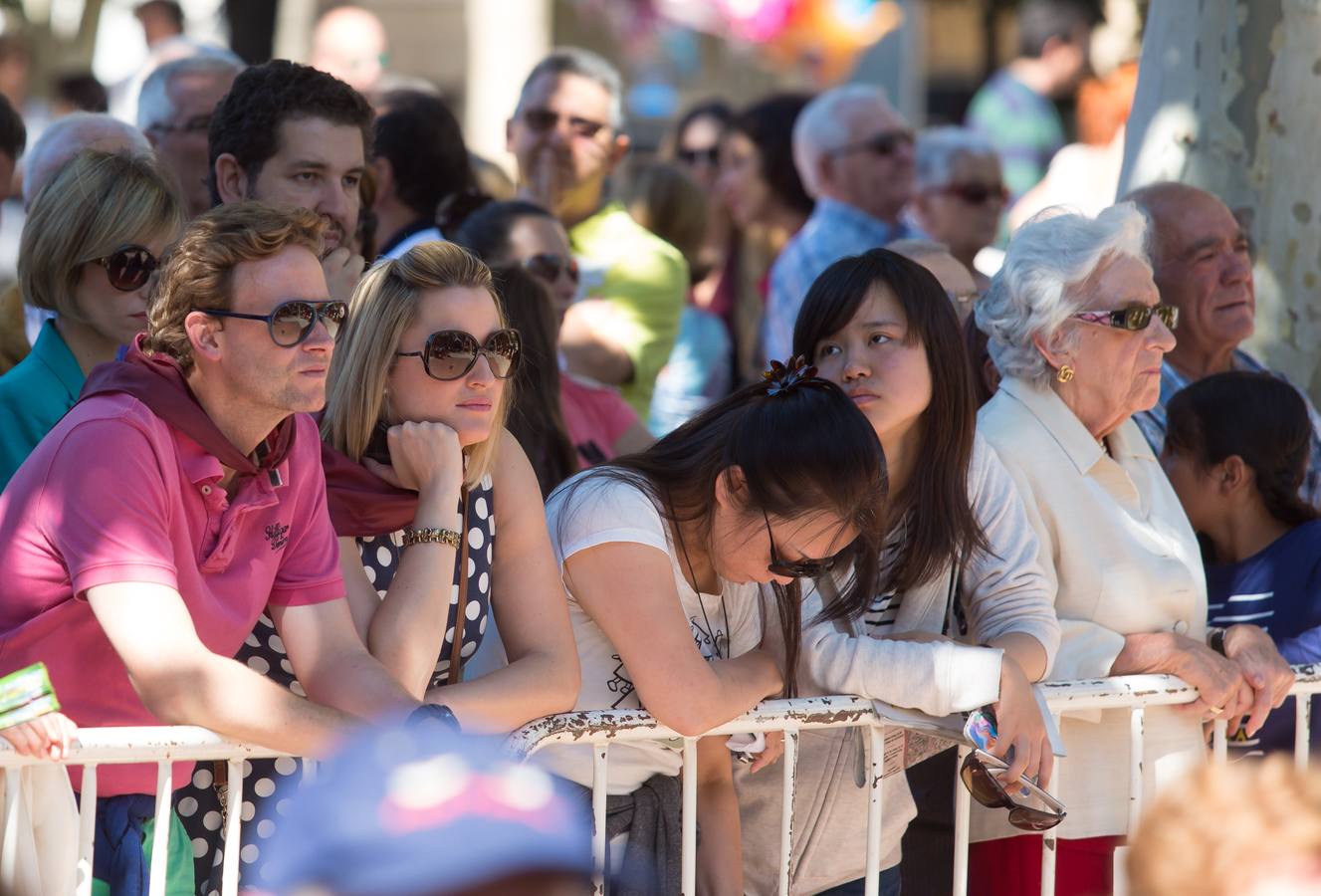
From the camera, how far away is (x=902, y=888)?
3.87 metres

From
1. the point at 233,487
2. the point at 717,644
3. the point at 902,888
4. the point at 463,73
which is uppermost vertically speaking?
the point at 463,73

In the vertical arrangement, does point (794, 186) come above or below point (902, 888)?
above

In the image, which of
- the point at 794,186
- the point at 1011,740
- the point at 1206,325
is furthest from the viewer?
the point at 794,186

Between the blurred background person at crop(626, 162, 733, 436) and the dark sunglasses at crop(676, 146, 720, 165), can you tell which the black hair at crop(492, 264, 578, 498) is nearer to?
the blurred background person at crop(626, 162, 733, 436)

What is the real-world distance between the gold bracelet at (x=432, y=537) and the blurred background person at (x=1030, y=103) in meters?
8.38

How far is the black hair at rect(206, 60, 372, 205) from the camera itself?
4.16m

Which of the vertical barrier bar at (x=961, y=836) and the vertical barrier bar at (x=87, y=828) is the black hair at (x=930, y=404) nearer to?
the vertical barrier bar at (x=961, y=836)

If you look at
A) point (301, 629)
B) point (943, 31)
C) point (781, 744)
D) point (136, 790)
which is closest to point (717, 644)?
point (781, 744)

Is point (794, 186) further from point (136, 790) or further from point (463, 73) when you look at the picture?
point (463, 73)

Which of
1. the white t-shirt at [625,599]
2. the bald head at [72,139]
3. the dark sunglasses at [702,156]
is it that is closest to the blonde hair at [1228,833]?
the white t-shirt at [625,599]

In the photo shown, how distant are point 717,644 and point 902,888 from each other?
0.92 meters

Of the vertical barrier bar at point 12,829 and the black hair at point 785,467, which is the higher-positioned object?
the black hair at point 785,467

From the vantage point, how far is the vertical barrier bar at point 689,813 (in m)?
3.14

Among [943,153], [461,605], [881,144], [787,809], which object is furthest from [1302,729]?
[943,153]
